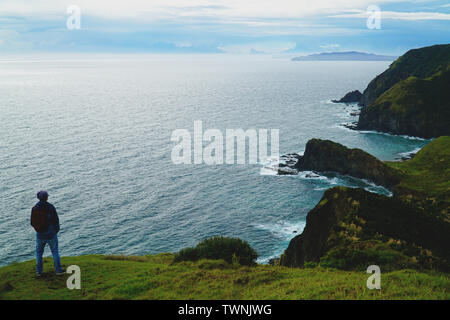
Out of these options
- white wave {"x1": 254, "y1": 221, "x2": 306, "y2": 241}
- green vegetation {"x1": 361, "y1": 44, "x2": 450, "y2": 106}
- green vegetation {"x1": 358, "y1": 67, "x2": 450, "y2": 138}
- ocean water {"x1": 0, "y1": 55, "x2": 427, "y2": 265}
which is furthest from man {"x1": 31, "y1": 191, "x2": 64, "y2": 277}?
green vegetation {"x1": 361, "y1": 44, "x2": 450, "y2": 106}

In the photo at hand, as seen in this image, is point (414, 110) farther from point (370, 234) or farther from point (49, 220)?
point (49, 220)

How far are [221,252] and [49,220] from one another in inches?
384

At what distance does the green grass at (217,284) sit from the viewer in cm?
1341

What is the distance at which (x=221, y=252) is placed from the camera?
21.3m

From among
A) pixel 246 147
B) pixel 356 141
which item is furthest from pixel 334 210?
pixel 356 141

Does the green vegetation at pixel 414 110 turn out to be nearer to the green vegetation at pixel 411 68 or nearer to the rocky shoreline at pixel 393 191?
the rocky shoreline at pixel 393 191

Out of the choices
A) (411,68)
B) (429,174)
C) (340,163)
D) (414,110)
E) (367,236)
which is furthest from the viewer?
(411,68)

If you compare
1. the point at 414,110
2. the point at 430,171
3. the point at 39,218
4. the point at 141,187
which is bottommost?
the point at 141,187

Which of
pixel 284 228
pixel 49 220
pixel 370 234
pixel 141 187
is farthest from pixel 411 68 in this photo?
pixel 49 220

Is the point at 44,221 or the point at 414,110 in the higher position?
the point at 414,110

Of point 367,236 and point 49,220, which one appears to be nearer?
point 49,220

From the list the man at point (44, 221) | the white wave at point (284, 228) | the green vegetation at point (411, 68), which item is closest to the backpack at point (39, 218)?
the man at point (44, 221)
